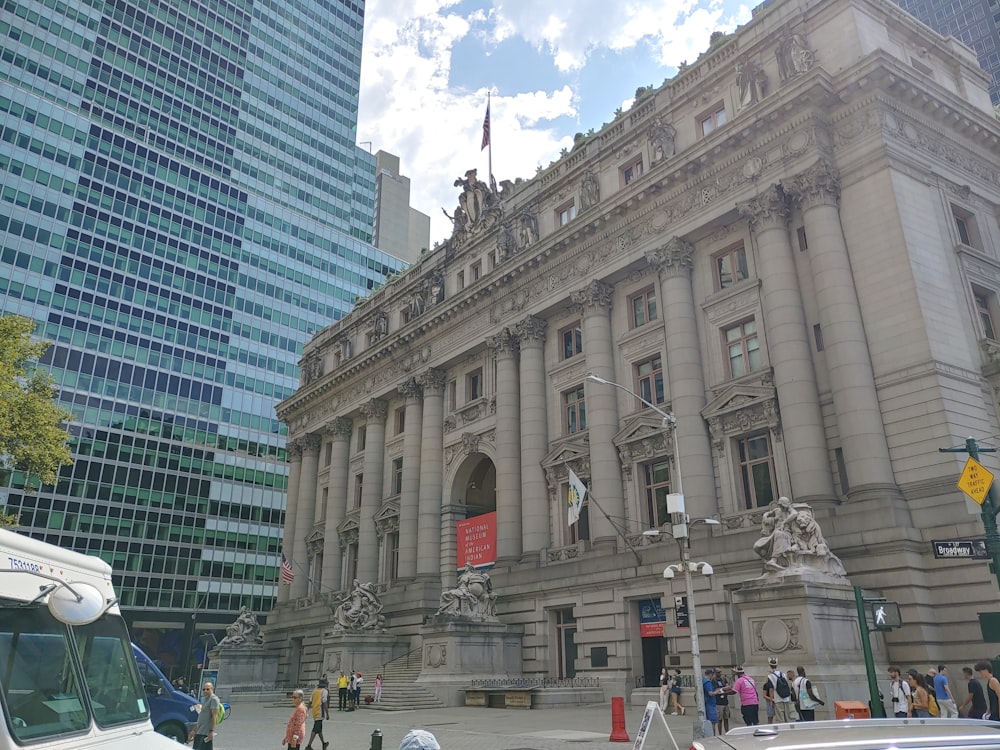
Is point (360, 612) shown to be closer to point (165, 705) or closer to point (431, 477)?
point (431, 477)

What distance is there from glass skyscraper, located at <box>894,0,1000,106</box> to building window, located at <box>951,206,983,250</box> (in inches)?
2587

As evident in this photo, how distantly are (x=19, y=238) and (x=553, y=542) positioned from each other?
63.9 metres

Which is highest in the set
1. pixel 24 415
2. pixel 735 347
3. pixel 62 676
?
pixel 735 347

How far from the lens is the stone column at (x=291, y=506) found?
58.6 metres

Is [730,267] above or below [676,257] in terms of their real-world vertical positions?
below

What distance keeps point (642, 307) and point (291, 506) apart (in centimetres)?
3671

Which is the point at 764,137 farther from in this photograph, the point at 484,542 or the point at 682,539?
the point at 484,542

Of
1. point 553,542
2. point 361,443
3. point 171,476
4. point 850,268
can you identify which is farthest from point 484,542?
point 171,476

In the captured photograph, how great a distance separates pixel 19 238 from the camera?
72.2 metres

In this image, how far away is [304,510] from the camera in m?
58.6

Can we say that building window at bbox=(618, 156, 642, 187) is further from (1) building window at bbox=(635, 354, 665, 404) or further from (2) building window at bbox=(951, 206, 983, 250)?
(2) building window at bbox=(951, 206, 983, 250)

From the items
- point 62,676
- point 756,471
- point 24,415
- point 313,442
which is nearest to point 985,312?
point 756,471

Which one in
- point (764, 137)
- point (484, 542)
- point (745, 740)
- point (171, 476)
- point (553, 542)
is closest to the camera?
point (745, 740)

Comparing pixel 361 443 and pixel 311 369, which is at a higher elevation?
pixel 311 369
